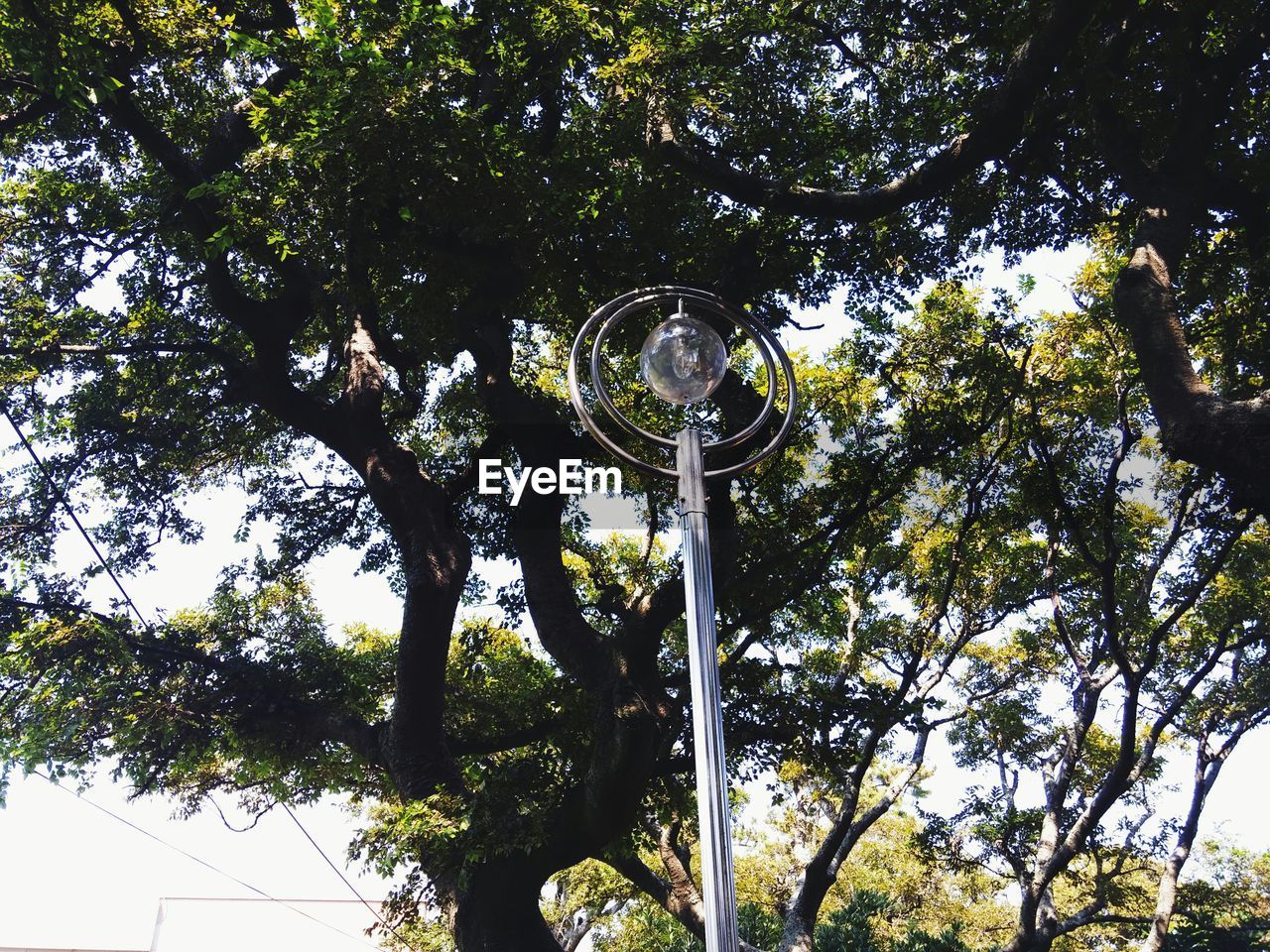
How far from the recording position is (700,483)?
2.71 m

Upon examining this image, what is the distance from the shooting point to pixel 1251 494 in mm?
4531

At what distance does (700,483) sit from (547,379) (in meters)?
7.73

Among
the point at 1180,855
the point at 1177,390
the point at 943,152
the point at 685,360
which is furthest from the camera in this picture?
the point at 1180,855

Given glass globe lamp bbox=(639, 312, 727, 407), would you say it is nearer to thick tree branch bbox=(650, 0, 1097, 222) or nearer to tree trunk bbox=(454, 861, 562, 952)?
thick tree branch bbox=(650, 0, 1097, 222)

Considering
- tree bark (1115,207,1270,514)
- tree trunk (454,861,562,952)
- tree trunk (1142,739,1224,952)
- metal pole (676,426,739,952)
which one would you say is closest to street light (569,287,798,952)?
metal pole (676,426,739,952)

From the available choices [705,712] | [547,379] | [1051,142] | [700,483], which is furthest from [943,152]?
[547,379]

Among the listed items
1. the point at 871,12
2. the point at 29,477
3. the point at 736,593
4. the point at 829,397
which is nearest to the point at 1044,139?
the point at 871,12

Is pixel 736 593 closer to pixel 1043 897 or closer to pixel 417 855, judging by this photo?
pixel 417 855

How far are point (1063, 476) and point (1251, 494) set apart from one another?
419 cm

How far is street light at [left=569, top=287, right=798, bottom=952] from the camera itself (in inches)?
89.0

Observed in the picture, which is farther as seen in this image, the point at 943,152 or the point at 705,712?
the point at 943,152

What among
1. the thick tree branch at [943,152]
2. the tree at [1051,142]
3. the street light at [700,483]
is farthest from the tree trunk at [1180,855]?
the street light at [700,483]

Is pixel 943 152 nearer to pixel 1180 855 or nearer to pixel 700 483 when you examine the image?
pixel 700 483

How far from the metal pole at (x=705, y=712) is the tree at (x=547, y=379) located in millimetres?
3041
